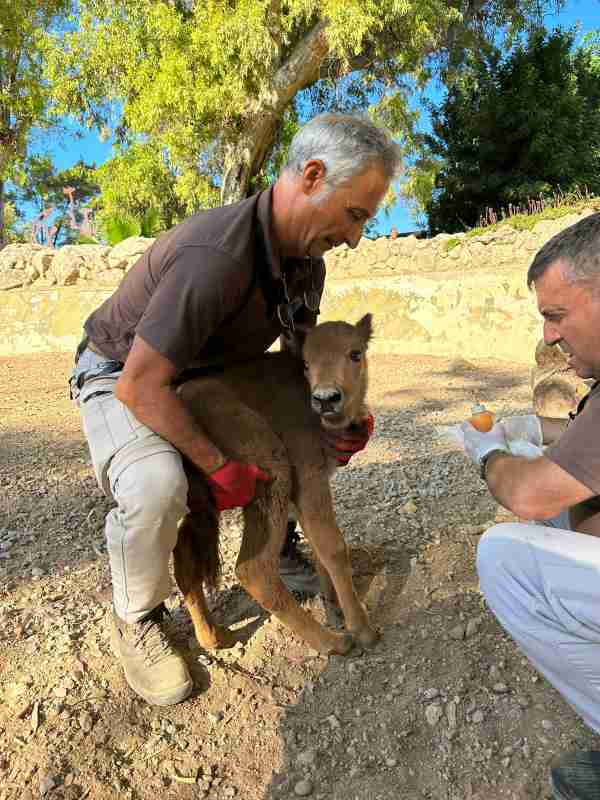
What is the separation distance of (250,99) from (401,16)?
16.4ft

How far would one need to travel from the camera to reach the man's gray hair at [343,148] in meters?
2.86

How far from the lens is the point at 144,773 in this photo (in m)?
2.68

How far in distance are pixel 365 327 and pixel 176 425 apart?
2010mm

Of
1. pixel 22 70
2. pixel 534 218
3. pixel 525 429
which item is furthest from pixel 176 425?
pixel 22 70

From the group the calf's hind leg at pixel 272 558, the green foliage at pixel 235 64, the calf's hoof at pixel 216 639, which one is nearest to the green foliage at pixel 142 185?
the green foliage at pixel 235 64

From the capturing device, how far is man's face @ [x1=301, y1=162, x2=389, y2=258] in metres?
2.92

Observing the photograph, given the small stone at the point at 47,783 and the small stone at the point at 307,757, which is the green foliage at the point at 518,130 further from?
the small stone at the point at 47,783

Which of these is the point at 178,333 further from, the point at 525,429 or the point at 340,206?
the point at 525,429

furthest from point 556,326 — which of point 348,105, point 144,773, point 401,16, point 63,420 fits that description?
point 348,105

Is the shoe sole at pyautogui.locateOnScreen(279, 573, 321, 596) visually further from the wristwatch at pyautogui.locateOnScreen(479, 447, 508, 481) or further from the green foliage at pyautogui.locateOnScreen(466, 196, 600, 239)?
the green foliage at pyautogui.locateOnScreen(466, 196, 600, 239)

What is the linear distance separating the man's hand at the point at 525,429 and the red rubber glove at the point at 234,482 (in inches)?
54.5

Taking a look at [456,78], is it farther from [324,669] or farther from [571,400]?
[324,669]

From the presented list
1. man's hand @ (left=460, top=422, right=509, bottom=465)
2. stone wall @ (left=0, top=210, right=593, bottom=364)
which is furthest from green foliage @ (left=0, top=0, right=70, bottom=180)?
man's hand @ (left=460, top=422, right=509, bottom=465)

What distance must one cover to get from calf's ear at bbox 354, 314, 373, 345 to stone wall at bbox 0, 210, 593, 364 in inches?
316
